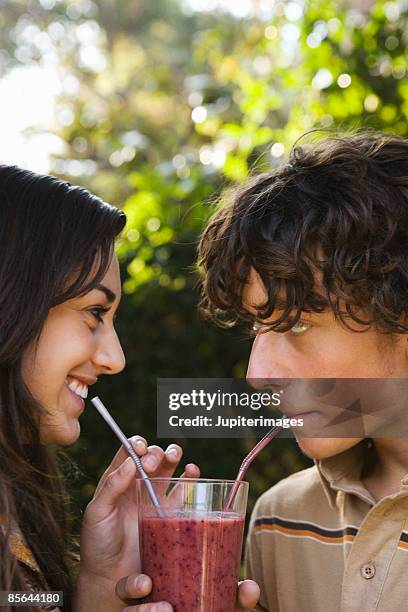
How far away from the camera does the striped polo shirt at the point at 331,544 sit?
6.67 feet

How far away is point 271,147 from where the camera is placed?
12.6 ft

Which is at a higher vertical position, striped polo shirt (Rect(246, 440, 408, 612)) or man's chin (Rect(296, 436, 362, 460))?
man's chin (Rect(296, 436, 362, 460))

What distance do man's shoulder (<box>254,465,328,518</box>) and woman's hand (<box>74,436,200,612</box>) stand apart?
0.48 m

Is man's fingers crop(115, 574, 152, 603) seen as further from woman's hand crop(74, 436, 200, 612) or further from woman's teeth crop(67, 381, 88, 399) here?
woman's teeth crop(67, 381, 88, 399)

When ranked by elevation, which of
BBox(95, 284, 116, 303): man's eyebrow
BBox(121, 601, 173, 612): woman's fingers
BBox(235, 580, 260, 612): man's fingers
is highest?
BBox(95, 284, 116, 303): man's eyebrow

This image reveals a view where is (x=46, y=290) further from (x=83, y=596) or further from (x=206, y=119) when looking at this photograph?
(x=206, y=119)

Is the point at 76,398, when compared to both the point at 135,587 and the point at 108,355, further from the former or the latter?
the point at 135,587

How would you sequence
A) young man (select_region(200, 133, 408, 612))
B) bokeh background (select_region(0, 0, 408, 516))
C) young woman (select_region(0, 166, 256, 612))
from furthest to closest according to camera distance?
bokeh background (select_region(0, 0, 408, 516))
young man (select_region(200, 133, 408, 612))
young woman (select_region(0, 166, 256, 612))

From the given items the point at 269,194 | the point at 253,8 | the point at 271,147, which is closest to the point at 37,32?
the point at 253,8

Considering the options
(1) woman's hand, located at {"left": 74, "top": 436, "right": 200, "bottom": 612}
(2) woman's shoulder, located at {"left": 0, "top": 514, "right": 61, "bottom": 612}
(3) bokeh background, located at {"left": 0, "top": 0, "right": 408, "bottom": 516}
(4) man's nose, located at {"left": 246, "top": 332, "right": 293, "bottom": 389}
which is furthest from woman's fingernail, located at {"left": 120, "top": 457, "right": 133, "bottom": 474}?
(3) bokeh background, located at {"left": 0, "top": 0, "right": 408, "bottom": 516}

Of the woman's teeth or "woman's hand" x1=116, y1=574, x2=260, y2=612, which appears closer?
"woman's hand" x1=116, y1=574, x2=260, y2=612

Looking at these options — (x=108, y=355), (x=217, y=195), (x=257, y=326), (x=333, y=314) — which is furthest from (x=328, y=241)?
(x=217, y=195)

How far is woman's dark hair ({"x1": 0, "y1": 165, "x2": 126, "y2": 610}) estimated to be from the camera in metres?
1.98

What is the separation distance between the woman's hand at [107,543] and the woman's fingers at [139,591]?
4.6 inches
